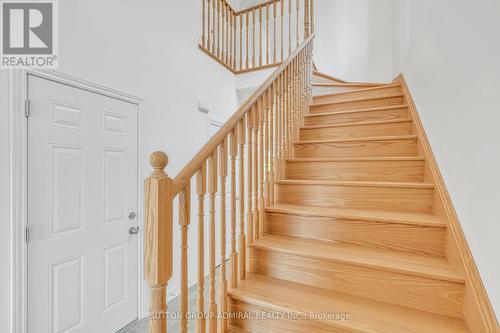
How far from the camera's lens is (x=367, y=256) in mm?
1239

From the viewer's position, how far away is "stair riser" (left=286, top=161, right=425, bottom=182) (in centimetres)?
166

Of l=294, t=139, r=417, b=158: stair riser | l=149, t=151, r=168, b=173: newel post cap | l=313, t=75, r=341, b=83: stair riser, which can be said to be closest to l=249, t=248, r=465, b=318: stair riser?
l=149, t=151, r=168, b=173: newel post cap

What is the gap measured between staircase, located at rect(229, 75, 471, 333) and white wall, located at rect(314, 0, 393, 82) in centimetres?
208

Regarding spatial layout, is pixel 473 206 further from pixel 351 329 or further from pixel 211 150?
pixel 211 150

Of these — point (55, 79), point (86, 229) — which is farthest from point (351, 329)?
point (55, 79)

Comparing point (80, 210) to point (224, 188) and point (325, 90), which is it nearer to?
point (224, 188)

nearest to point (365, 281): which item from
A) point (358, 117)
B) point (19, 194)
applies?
point (358, 117)

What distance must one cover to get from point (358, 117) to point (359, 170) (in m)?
0.71

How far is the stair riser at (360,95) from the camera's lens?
2449 mm

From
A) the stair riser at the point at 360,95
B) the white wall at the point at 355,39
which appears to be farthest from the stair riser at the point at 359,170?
the white wall at the point at 355,39

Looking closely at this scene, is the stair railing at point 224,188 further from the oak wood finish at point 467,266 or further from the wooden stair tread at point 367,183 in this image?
the oak wood finish at point 467,266

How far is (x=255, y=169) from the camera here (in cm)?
153

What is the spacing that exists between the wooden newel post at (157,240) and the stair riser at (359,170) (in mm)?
1319

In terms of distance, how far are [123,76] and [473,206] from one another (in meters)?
2.33
